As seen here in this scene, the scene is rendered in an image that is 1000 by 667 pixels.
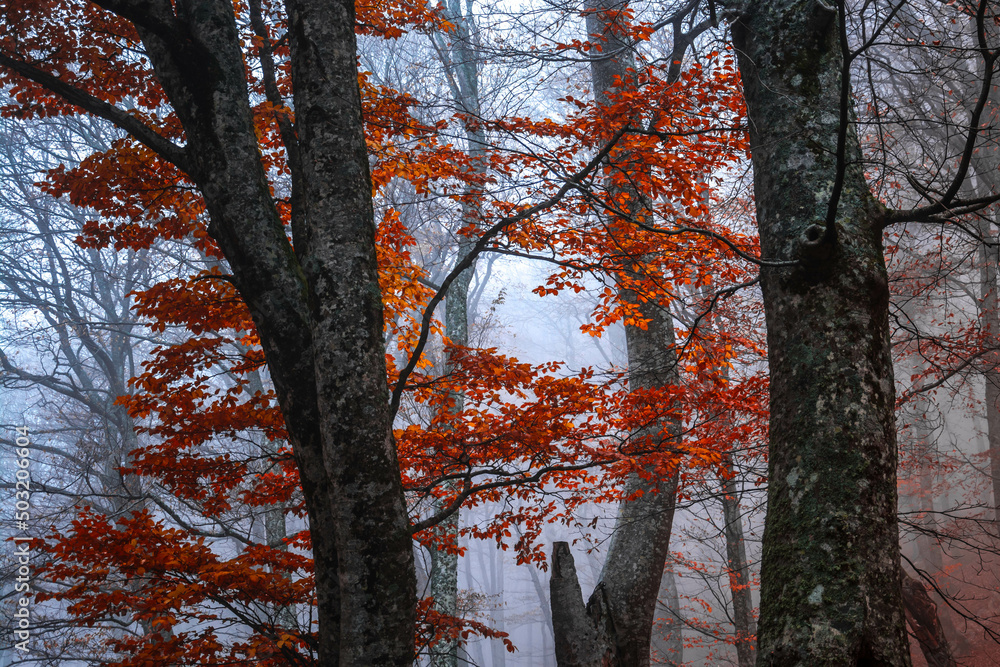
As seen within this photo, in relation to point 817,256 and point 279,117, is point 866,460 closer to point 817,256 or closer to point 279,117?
point 817,256

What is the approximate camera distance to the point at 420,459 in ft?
17.3

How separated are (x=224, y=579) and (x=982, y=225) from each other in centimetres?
1258

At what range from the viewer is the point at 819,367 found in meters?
2.35

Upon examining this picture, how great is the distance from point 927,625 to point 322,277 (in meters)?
5.82

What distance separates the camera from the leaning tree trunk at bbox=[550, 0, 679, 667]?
4496mm

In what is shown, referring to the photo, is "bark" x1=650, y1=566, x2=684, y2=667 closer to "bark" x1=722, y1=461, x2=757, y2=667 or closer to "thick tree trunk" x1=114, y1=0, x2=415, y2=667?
"bark" x1=722, y1=461, x2=757, y2=667

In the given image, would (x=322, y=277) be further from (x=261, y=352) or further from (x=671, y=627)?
(x=671, y=627)

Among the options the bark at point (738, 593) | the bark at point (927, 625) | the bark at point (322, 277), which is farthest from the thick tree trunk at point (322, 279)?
the bark at point (738, 593)

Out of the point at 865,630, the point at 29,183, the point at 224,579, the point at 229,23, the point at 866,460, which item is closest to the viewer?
the point at 865,630

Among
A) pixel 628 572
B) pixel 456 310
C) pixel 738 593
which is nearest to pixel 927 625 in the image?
pixel 628 572

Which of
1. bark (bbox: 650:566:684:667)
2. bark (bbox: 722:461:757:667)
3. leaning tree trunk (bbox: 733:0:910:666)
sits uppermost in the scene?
leaning tree trunk (bbox: 733:0:910:666)

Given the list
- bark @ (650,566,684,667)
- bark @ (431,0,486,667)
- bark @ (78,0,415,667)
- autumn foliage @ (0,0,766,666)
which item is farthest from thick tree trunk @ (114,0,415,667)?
bark @ (650,566,684,667)

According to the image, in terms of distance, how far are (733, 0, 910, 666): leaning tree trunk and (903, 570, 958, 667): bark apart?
12.8ft

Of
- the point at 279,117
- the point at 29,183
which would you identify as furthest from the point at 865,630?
the point at 29,183
